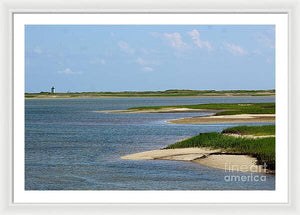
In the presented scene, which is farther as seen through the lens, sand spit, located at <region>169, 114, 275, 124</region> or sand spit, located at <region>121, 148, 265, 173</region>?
sand spit, located at <region>169, 114, 275, 124</region>

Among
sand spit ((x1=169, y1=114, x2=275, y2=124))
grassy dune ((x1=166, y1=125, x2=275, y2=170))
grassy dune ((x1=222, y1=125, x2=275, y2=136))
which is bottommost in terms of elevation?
grassy dune ((x1=166, y1=125, x2=275, y2=170))

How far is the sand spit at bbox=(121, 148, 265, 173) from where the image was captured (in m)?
10.5

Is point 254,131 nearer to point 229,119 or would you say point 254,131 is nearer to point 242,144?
point 242,144

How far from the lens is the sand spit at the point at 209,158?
34.4 feet

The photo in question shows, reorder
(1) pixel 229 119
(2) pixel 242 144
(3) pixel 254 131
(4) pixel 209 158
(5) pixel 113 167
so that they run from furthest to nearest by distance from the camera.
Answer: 1. (1) pixel 229 119
2. (3) pixel 254 131
3. (5) pixel 113 167
4. (2) pixel 242 144
5. (4) pixel 209 158

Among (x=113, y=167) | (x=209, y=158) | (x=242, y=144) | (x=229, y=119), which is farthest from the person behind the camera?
(x=229, y=119)

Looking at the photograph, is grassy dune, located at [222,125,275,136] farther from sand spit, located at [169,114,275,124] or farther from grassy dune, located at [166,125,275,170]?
sand spit, located at [169,114,275,124]

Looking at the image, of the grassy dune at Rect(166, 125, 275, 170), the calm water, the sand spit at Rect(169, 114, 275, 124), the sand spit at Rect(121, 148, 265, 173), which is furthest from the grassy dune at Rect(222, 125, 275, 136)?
the sand spit at Rect(169, 114, 275, 124)

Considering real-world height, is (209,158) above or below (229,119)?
below

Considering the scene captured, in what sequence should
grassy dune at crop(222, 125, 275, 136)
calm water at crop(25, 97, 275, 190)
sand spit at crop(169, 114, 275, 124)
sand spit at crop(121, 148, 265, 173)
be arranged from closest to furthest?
calm water at crop(25, 97, 275, 190) < sand spit at crop(121, 148, 265, 173) < grassy dune at crop(222, 125, 275, 136) < sand spit at crop(169, 114, 275, 124)

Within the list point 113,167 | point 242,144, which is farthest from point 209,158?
point 113,167

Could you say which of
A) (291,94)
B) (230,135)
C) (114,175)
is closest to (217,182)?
(114,175)

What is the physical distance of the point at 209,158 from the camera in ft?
37.2
